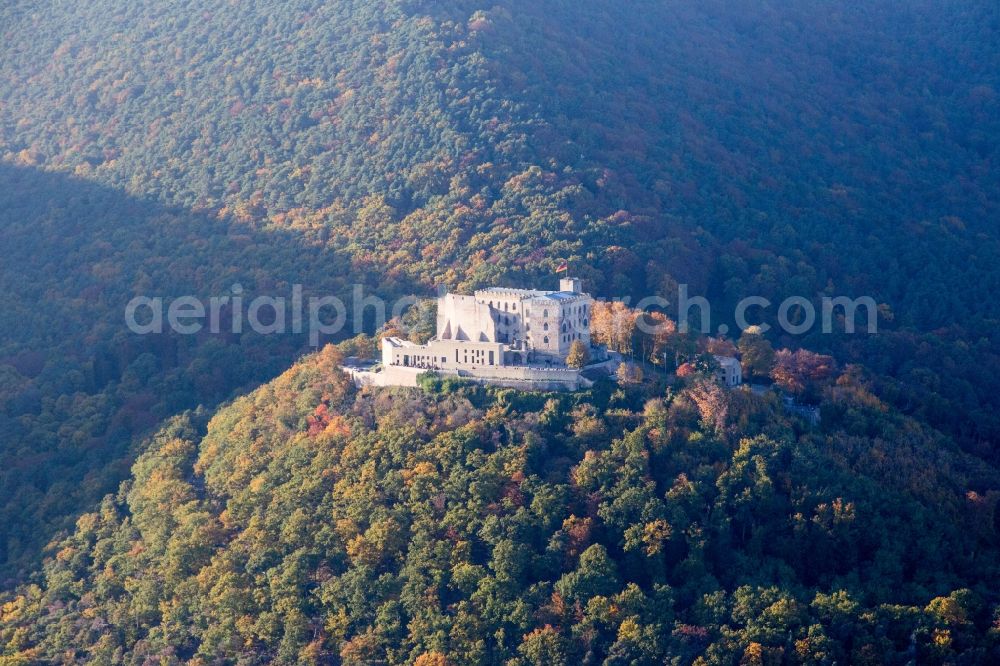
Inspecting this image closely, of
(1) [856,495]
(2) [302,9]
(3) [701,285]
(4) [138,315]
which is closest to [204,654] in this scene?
(1) [856,495]

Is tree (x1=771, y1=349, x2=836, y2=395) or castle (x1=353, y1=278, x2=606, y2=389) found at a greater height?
castle (x1=353, y1=278, x2=606, y2=389)

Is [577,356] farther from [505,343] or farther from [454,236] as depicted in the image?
[454,236]

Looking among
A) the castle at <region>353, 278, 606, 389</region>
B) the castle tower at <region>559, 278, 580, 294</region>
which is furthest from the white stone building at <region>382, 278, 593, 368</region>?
the castle tower at <region>559, 278, 580, 294</region>

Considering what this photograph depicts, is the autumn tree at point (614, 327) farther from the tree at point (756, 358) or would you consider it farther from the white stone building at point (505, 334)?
the tree at point (756, 358)

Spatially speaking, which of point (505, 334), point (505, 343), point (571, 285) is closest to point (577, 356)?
point (505, 343)

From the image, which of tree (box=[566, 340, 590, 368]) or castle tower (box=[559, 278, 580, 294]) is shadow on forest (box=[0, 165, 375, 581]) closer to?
castle tower (box=[559, 278, 580, 294])

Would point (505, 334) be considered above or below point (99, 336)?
above

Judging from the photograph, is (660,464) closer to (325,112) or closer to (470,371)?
(470,371)
